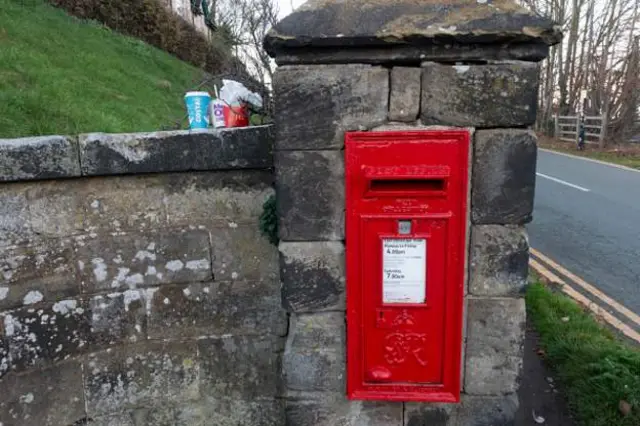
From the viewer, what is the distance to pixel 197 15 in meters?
18.3

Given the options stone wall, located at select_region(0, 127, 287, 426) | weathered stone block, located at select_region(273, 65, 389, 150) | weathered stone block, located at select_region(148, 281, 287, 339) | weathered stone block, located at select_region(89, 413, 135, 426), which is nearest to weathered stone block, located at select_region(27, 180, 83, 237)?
stone wall, located at select_region(0, 127, 287, 426)

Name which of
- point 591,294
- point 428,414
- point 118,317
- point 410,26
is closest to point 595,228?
point 591,294

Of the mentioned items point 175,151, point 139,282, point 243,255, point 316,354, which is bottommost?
point 316,354

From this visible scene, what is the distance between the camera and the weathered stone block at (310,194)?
1.96 meters

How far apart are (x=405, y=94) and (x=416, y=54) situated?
156 millimetres

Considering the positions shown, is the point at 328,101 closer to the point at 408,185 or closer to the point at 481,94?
Result: the point at 408,185

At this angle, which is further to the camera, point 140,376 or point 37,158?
point 140,376

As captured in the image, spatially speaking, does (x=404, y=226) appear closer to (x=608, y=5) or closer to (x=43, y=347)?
(x=43, y=347)

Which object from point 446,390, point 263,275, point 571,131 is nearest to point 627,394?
point 446,390

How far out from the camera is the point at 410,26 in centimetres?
183

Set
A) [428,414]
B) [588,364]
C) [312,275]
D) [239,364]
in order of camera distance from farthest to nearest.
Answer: [588,364] → [239,364] → [428,414] → [312,275]

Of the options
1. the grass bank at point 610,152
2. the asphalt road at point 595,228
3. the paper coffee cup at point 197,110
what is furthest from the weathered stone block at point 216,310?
the grass bank at point 610,152

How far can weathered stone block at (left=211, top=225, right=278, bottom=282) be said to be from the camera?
2438 millimetres

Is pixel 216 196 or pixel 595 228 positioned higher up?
pixel 216 196
